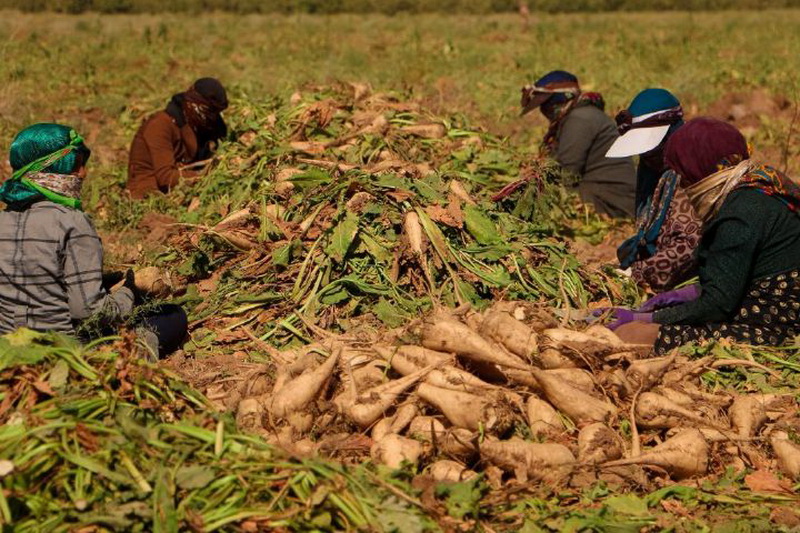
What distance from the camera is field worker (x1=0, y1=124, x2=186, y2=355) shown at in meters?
3.33

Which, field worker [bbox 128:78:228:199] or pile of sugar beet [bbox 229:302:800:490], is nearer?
pile of sugar beet [bbox 229:302:800:490]

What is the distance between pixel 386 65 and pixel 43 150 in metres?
8.21

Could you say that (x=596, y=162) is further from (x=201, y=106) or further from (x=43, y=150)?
(x=43, y=150)

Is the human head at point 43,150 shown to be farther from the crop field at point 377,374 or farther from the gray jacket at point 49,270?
the crop field at point 377,374

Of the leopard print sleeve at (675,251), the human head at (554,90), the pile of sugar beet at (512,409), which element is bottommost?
the pile of sugar beet at (512,409)

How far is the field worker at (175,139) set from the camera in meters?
6.14

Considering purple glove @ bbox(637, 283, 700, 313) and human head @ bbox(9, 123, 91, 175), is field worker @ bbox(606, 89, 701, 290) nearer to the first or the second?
purple glove @ bbox(637, 283, 700, 313)

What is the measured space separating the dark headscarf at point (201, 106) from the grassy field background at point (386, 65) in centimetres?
92

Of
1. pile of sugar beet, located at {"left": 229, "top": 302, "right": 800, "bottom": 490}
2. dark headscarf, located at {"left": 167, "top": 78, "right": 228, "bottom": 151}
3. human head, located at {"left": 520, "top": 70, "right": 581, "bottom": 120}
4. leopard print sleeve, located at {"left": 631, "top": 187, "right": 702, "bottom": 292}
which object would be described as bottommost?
pile of sugar beet, located at {"left": 229, "top": 302, "right": 800, "bottom": 490}

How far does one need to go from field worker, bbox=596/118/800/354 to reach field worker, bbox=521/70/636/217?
2076 mm

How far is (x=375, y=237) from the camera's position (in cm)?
418

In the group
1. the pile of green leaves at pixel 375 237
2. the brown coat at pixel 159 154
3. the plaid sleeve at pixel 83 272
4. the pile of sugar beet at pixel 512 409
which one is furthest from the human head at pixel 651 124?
the brown coat at pixel 159 154

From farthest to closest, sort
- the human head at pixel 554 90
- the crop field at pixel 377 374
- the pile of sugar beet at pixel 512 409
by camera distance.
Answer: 1. the human head at pixel 554 90
2. the pile of sugar beet at pixel 512 409
3. the crop field at pixel 377 374

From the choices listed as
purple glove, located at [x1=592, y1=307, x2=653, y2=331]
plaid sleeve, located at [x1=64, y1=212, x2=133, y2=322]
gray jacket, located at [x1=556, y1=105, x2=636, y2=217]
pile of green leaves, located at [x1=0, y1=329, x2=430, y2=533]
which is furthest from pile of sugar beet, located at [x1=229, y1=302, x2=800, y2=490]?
gray jacket, located at [x1=556, y1=105, x2=636, y2=217]
